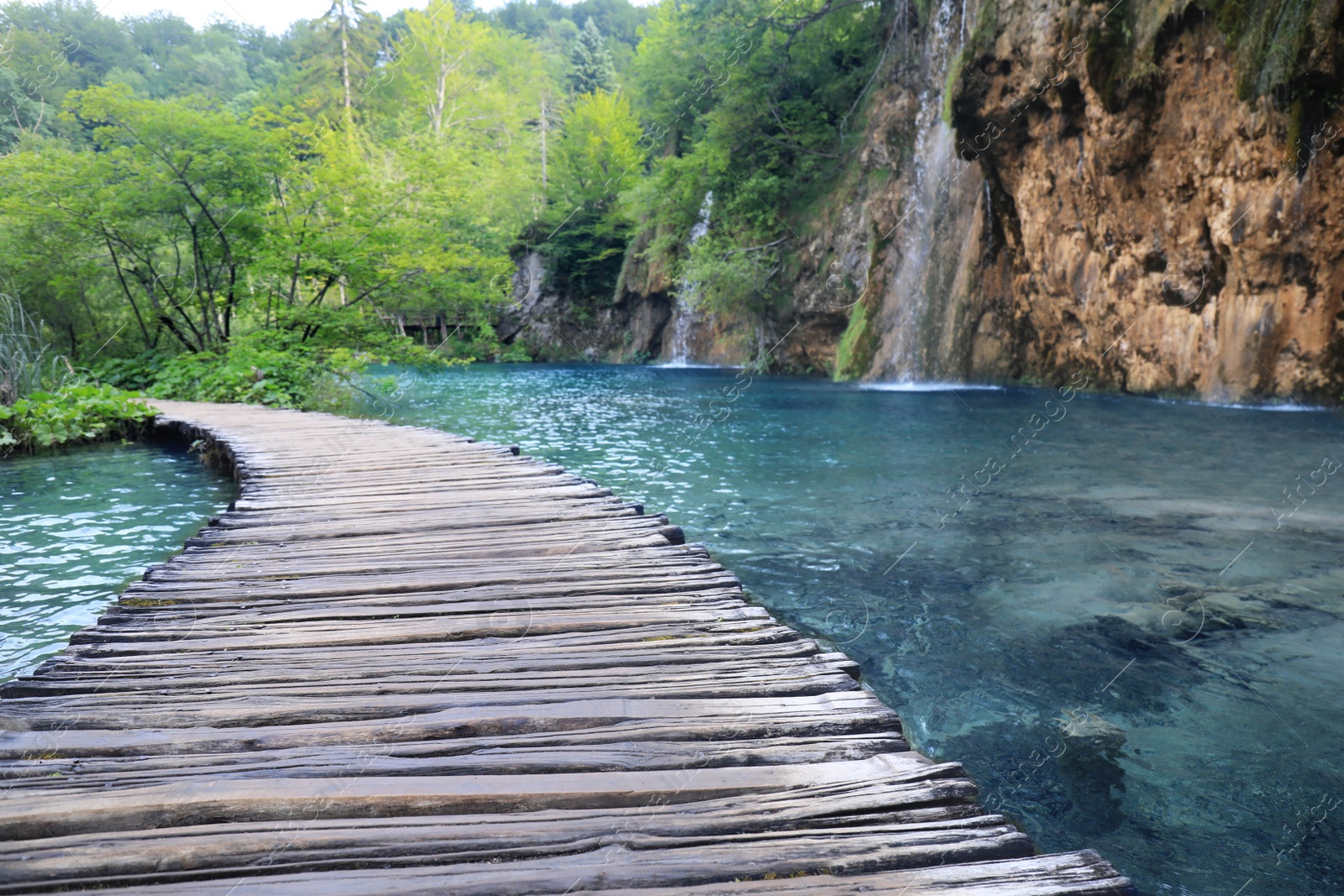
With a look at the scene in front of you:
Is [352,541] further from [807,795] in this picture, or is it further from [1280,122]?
[1280,122]

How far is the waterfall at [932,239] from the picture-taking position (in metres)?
19.8

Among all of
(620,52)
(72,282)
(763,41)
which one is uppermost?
(620,52)

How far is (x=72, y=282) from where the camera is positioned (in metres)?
15.1

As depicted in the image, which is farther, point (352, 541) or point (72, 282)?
point (72, 282)

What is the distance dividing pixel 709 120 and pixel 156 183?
17.1 metres

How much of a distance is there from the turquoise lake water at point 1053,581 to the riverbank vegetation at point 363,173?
6031 millimetres

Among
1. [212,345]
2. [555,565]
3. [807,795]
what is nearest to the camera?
[807,795]

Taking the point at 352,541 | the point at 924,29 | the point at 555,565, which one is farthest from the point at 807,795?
the point at 924,29

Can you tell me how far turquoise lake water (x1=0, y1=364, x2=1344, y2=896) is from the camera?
296cm

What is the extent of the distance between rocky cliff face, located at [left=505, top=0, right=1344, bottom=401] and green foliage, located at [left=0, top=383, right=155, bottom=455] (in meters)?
17.0

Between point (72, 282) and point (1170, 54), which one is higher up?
point (1170, 54)

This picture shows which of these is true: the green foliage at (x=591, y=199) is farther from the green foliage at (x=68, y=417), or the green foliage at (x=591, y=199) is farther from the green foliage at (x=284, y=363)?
the green foliage at (x=68, y=417)

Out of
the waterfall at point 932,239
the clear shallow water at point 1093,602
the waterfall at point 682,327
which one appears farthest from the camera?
the waterfall at point 682,327

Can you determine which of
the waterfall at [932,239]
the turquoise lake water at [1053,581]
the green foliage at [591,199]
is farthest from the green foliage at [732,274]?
the turquoise lake water at [1053,581]
